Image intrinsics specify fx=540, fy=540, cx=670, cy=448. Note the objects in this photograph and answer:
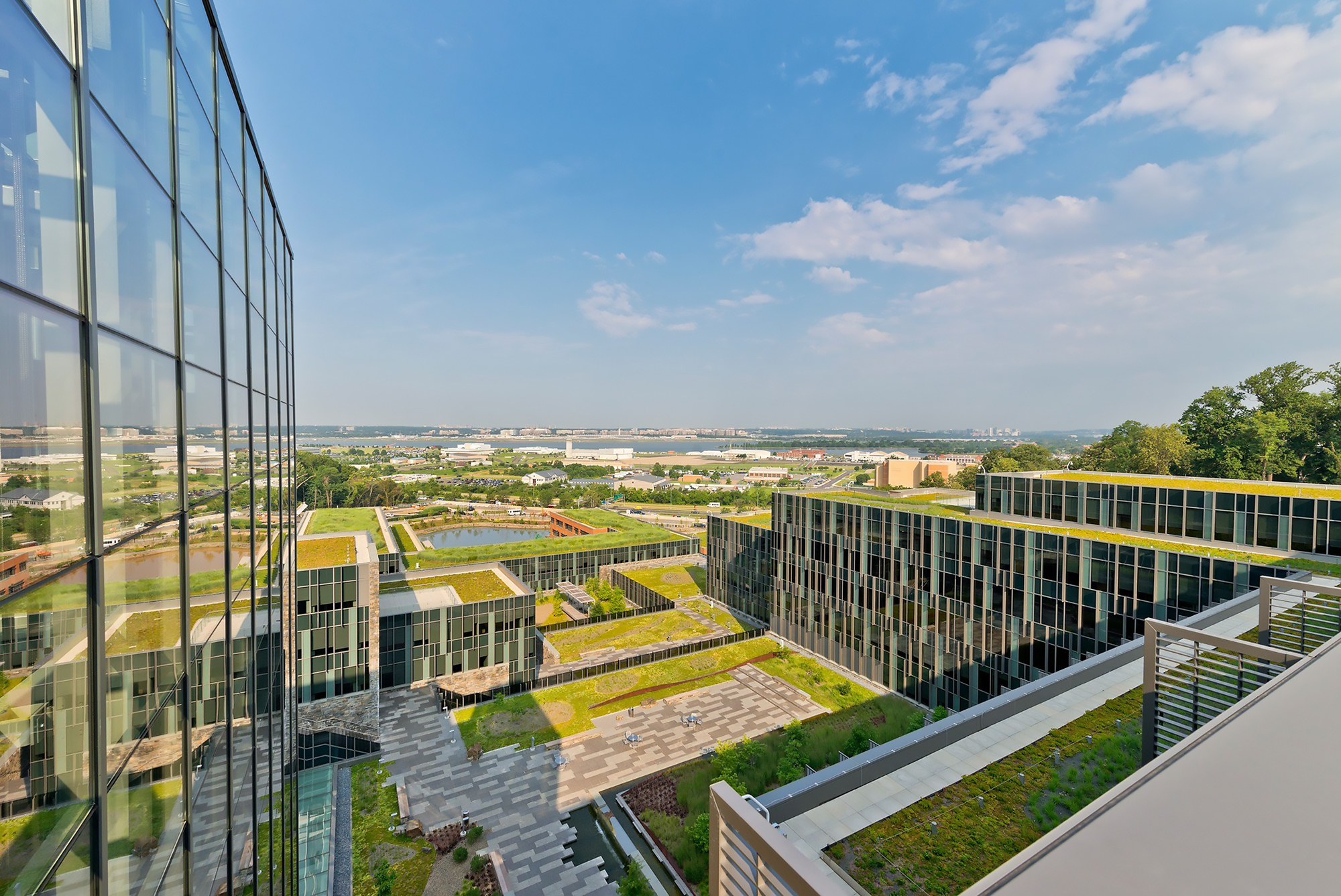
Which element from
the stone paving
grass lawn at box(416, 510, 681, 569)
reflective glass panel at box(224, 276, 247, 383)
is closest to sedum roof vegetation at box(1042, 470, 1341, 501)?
the stone paving

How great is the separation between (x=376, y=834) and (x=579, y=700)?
1121 centimetres

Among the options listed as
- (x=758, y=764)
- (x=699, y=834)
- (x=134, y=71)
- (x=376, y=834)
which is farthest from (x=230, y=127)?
(x=758, y=764)

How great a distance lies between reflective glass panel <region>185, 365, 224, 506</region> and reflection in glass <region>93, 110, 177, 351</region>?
877mm

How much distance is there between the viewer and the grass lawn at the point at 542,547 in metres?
49.0

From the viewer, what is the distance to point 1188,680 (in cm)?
757

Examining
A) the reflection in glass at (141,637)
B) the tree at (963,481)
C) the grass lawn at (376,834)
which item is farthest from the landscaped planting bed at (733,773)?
the tree at (963,481)

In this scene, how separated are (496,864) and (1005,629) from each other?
2381cm

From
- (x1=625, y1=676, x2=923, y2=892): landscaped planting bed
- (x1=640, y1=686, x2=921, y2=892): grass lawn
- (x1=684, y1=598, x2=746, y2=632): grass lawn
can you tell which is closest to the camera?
(x1=625, y1=676, x2=923, y2=892): landscaped planting bed

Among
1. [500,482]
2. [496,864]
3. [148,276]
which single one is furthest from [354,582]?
[500,482]

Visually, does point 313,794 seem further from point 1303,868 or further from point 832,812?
point 1303,868

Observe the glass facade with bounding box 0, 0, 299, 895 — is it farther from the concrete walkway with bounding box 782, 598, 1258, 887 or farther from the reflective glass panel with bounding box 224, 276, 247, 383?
the concrete walkway with bounding box 782, 598, 1258, 887

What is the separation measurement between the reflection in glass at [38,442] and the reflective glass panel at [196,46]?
445 centimetres

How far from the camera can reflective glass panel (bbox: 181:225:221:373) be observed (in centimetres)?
597

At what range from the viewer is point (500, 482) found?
14050cm
